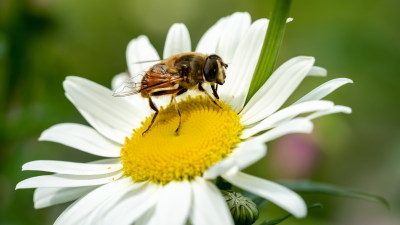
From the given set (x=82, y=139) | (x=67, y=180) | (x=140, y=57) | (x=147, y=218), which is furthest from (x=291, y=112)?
(x=140, y=57)

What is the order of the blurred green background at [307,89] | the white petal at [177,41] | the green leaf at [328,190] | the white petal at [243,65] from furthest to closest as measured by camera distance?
the blurred green background at [307,89]
the white petal at [177,41]
the white petal at [243,65]
the green leaf at [328,190]

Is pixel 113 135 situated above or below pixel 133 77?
below

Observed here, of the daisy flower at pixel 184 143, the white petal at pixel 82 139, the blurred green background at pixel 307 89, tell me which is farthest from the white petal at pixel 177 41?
the blurred green background at pixel 307 89

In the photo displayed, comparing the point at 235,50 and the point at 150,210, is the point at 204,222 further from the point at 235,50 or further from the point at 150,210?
the point at 235,50

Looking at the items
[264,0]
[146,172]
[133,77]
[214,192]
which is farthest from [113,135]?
[264,0]

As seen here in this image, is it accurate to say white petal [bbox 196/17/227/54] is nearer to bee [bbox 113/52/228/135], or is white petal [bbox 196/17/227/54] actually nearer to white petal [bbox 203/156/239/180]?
bee [bbox 113/52/228/135]

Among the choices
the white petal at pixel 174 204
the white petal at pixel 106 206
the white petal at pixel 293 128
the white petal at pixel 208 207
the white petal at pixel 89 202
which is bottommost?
the white petal at pixel 89 202

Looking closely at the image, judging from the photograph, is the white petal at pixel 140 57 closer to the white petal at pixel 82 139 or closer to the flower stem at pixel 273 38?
the white petal at pixel 82 139
